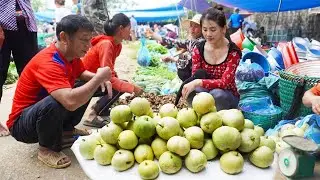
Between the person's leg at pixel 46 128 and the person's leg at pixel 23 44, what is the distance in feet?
3.73

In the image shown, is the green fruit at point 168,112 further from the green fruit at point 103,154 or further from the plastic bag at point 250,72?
the plastic bag at point 250,72

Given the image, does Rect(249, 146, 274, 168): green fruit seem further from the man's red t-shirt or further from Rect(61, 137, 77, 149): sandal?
Rect(61, 137, 77, 149): sandal

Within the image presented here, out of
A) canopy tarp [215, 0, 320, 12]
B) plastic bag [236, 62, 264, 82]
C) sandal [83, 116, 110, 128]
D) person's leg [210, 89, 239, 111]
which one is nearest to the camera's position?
person's leg [210, 89, 239, 111]

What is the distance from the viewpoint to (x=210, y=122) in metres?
1.80

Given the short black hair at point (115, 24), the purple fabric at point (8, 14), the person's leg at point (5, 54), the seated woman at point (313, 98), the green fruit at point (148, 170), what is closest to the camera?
the green fruit at point (148, 170)

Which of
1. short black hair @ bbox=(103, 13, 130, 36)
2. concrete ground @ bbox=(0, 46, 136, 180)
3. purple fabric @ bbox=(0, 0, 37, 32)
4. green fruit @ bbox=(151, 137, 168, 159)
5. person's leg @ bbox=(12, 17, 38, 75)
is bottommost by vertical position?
concrete ground @ bbox=(0, 46, 136, 180)

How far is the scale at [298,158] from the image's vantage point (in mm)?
1463

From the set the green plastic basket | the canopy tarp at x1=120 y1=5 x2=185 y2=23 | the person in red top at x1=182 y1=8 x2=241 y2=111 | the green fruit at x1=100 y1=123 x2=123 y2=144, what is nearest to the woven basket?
the green plastic basket

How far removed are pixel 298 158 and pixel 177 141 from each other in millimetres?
597

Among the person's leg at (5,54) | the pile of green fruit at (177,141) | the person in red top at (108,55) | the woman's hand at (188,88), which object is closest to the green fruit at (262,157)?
the pile of green fruit at (177,141)

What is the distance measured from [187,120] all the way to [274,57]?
3.00 meters

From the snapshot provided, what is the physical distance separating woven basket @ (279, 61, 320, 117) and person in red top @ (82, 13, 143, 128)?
1.55 meters

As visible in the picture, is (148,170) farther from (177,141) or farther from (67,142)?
(67,142)

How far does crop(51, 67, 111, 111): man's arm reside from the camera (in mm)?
2395
